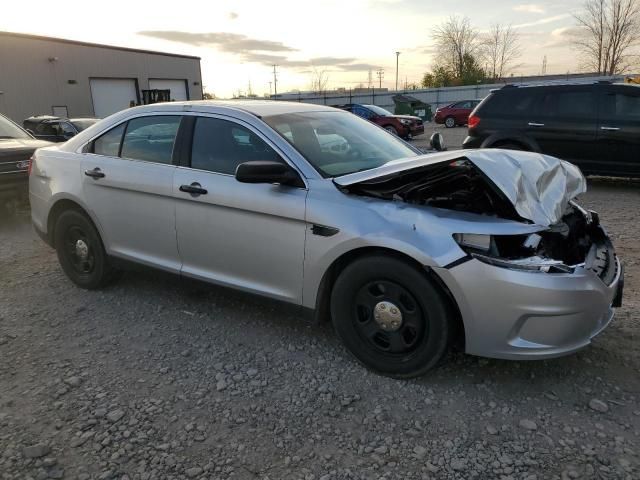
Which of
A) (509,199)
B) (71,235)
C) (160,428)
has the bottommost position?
(160,428)

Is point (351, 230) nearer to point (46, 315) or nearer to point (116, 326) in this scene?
point (116, 326)

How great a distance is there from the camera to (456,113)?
27.4m

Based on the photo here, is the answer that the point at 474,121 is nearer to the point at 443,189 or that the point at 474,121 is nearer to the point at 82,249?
the point at 443,189

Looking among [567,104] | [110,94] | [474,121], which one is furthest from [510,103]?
[110,94]

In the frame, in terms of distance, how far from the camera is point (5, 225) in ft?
24.1

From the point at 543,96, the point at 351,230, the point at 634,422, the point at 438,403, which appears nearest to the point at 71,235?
the point at 351,230

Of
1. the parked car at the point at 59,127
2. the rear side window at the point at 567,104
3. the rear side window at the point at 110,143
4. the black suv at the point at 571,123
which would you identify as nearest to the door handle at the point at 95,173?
the rear side window at the point at 110,143

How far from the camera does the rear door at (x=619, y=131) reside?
7.82 metres

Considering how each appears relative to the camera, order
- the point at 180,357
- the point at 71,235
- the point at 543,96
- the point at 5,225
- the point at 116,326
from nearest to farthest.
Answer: the point at 180,357 < the point at 116,326 < the point at 71,235 < the point at 5,225 < the point at 543,96

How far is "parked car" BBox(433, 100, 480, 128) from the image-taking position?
27.1 meters

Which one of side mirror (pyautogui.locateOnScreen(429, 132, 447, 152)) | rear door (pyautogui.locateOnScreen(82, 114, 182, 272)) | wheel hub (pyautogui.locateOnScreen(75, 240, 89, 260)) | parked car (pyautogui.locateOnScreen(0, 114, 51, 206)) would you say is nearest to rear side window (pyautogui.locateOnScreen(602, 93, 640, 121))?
side mirror (pyautogui.locateOnScreen(429, 132, 447, 152))

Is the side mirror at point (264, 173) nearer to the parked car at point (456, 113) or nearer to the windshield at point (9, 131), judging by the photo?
the windshield at point (9, 131)

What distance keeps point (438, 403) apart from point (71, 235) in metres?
3.52

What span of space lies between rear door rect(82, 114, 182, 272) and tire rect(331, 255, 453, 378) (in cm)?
151
